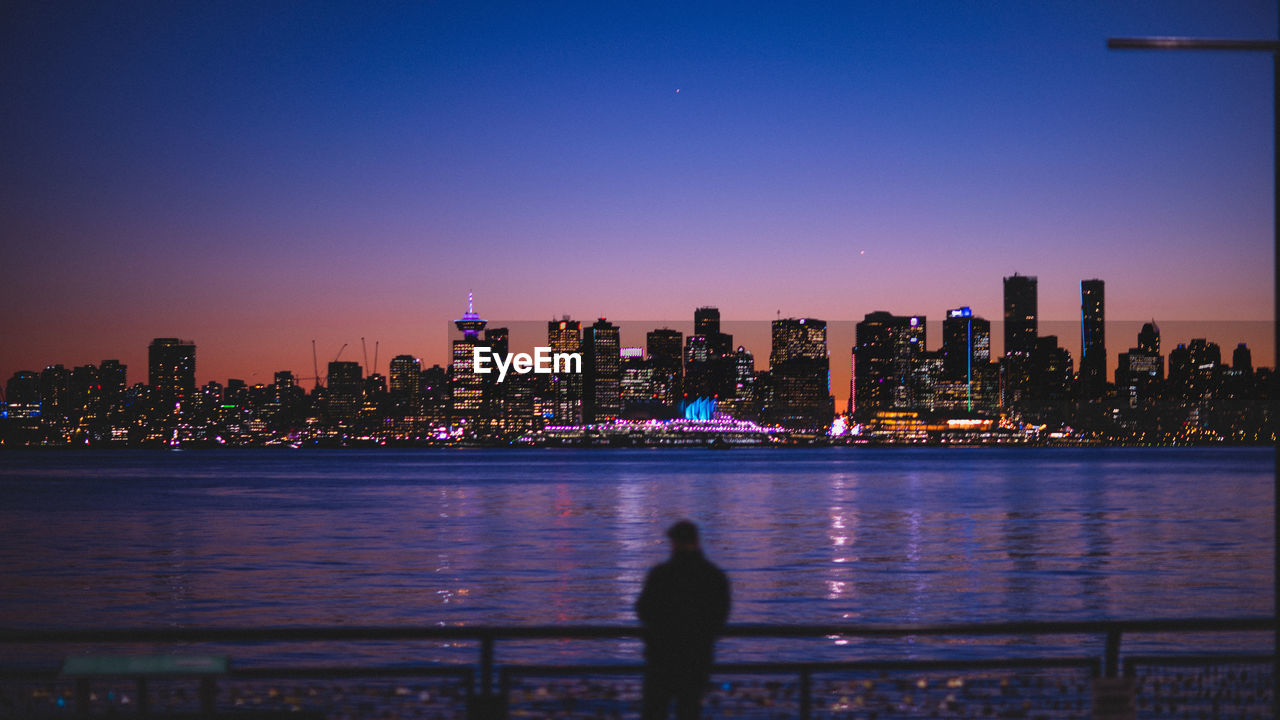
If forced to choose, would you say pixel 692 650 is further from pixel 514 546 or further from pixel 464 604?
pixel 514 546

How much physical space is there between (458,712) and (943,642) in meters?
18.7

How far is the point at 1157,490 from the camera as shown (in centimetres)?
11244

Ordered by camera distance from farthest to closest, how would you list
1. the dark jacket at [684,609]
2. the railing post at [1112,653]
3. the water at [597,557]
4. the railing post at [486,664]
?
the water at [597,557]
the railing post at [1112,653]
the dark jacket at [684,609]
the railing post at [486,664]

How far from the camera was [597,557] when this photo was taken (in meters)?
48.1


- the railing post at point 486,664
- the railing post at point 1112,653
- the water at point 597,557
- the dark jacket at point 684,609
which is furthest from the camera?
the water at point 597,557

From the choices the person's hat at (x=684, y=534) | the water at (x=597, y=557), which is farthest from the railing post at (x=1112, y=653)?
the water at (x=597, y=557)

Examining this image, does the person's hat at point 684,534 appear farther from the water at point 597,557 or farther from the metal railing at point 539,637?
the water at point 597,557

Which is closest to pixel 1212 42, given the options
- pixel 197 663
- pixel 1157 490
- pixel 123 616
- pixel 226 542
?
pixel 197 663

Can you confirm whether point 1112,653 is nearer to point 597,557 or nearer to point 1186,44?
point 1186,44

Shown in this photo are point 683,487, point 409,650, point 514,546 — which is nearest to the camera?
point 409,650

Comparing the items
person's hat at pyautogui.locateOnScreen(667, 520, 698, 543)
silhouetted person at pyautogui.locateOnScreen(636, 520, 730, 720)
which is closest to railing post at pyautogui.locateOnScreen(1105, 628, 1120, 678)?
silhouetted person at pyautogui.locateOnScreen(636, 520, 730, 720)

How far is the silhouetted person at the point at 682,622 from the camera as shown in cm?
859

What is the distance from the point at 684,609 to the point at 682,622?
0.29ft

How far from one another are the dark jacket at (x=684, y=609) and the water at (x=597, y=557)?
2175 centimetres
